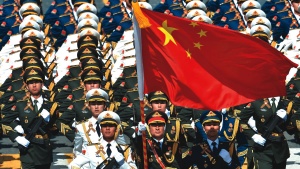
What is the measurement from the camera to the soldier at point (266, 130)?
2478cm

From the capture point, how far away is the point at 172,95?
20.0 m

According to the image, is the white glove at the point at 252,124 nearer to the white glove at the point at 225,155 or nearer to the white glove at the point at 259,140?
the white glove at the point at 259,140

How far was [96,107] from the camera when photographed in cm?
2362

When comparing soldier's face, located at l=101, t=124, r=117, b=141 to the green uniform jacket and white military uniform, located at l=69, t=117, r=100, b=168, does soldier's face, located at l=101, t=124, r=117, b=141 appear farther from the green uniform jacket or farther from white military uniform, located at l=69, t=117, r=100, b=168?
the green uniform jacket

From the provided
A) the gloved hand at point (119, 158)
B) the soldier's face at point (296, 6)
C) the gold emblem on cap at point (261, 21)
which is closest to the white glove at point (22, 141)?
the gloved hand at point (119, 158)

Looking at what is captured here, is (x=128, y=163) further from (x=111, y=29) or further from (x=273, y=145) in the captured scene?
(x=111, y=29)

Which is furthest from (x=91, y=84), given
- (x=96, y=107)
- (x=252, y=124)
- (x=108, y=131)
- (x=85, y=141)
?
(x=108, y=131)

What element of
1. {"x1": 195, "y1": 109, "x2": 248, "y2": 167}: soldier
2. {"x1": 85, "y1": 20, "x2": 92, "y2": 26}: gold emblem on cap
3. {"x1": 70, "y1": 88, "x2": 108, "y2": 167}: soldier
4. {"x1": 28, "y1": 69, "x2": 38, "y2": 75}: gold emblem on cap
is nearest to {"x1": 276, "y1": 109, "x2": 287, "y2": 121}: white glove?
{"x1": 195, "y1": 109, "x2": 248, "y2": 167}: soldier

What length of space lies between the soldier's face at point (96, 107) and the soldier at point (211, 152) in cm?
178

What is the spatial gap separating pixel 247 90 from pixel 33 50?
8.84 meters

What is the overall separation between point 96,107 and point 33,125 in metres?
1.35

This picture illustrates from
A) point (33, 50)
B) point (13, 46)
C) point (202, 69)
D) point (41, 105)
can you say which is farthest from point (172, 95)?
point (13, 46)

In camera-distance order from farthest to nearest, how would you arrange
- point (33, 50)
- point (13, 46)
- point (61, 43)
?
1. point (61, 43)
2. point (13, 46)
3. point (33, 50)

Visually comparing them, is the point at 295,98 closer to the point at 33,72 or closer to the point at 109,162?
the point at 33,72
